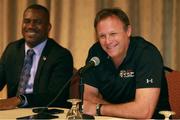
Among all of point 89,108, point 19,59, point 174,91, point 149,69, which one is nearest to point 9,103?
point 89,108

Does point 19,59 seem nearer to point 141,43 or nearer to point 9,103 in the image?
point 9,103

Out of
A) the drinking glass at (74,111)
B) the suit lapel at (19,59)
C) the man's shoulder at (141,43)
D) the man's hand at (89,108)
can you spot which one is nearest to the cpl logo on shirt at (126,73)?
the man's shoulder at (141,43)

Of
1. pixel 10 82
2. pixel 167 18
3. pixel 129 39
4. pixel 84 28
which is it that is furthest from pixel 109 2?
pixel 10 82

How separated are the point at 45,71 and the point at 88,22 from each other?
99 centimetres

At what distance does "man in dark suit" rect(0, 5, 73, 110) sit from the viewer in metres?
3.15

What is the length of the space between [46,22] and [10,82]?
696 millimetres

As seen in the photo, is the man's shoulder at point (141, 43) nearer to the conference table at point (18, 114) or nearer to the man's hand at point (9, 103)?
the conference table at point (18, 114)

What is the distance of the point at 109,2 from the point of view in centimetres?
385

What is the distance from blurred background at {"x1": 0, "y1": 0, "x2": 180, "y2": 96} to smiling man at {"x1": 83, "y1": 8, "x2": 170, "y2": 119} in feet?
3.27

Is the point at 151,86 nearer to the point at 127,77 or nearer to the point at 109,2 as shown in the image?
the point at 127,77

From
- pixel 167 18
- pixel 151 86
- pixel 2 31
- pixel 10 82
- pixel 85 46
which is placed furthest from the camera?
pixel 2 31

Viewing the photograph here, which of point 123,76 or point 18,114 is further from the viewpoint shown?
point 123,76

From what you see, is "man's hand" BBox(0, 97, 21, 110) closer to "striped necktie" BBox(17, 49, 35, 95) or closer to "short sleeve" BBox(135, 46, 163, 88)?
"striped necktie" BBox(17, 49, 35, 95)

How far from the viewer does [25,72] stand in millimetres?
3303
